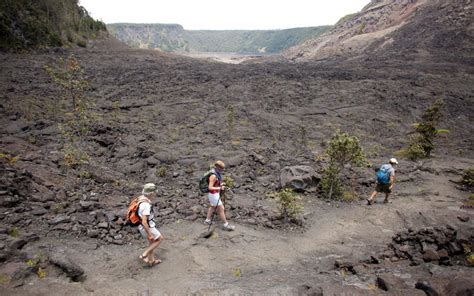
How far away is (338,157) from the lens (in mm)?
11062

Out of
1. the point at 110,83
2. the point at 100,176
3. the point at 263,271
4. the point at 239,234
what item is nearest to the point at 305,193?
the point at 239,234

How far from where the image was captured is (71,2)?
45.1 meters

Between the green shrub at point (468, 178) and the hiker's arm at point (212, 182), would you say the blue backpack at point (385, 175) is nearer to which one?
the green shrub at point (468, 178)

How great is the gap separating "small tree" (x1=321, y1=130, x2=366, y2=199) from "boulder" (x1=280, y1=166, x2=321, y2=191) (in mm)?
386

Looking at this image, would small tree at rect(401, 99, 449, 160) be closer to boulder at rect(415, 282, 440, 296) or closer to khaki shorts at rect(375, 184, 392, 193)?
khaki shorts at rect(375, 184, 392, 193)

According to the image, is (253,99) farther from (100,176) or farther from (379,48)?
(379,48)

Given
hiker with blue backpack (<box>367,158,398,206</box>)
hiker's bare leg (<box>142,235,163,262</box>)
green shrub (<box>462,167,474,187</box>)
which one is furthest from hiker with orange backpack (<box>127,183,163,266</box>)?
green shrub (<box>462,167,474,187</box>)

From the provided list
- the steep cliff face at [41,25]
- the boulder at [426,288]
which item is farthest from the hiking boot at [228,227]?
the steep cliff face at [41,25]

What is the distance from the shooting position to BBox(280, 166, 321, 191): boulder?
1121 cm

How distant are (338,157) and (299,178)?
1606 mm

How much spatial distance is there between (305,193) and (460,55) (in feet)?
106

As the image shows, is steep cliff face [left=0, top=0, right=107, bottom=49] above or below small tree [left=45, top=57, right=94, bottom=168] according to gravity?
above

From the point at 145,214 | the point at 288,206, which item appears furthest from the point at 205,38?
the point at 145,214

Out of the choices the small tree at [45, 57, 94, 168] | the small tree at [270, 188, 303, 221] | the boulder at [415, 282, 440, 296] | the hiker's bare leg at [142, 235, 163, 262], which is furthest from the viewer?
the small tree at [45, 57, 94, 168]
